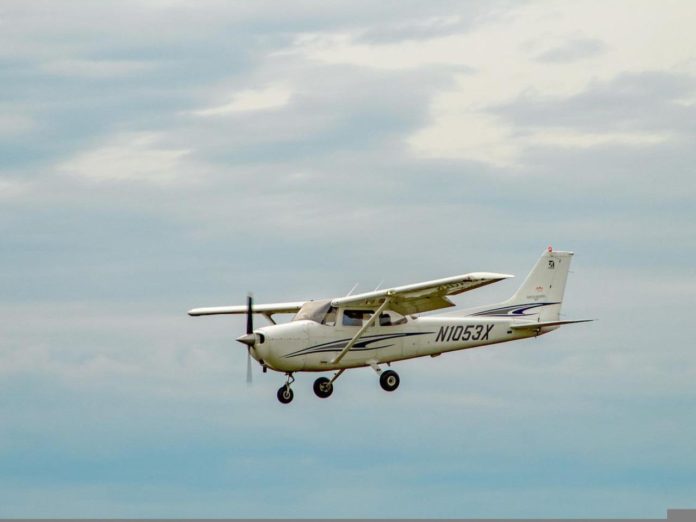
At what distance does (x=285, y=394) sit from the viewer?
125ft

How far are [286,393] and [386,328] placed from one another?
341cm

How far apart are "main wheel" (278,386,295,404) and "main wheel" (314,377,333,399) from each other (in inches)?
35.6

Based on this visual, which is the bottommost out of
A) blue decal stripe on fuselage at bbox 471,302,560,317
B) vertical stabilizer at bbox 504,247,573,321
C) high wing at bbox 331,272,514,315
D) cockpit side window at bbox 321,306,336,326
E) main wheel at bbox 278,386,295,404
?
main wheel at bbox 278,386,295,404

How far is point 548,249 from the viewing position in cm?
4250

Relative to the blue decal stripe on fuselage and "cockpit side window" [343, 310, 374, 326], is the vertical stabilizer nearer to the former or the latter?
the blue decal stripe on fuselage

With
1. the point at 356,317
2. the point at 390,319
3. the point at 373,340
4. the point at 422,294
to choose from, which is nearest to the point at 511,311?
the point at 390,319

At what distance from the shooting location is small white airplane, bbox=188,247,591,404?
123 feet

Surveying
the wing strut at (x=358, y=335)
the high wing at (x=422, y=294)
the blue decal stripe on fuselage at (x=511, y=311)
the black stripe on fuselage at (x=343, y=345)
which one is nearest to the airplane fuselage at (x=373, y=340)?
the black stripe on fuselage at (x=343, y=345)

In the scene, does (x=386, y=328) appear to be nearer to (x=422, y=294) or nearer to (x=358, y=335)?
(x=358, y=335)

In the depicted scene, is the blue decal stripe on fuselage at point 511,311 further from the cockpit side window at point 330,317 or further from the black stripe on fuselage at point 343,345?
the cockpit side window at point 330,317

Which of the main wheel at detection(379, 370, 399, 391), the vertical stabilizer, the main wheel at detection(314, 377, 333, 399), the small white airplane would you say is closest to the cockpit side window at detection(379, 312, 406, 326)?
the small white airplane

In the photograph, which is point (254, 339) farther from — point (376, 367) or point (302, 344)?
point (376, 367)

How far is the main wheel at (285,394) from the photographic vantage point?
3822 cm

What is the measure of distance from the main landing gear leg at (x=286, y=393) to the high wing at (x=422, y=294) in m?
2.55
